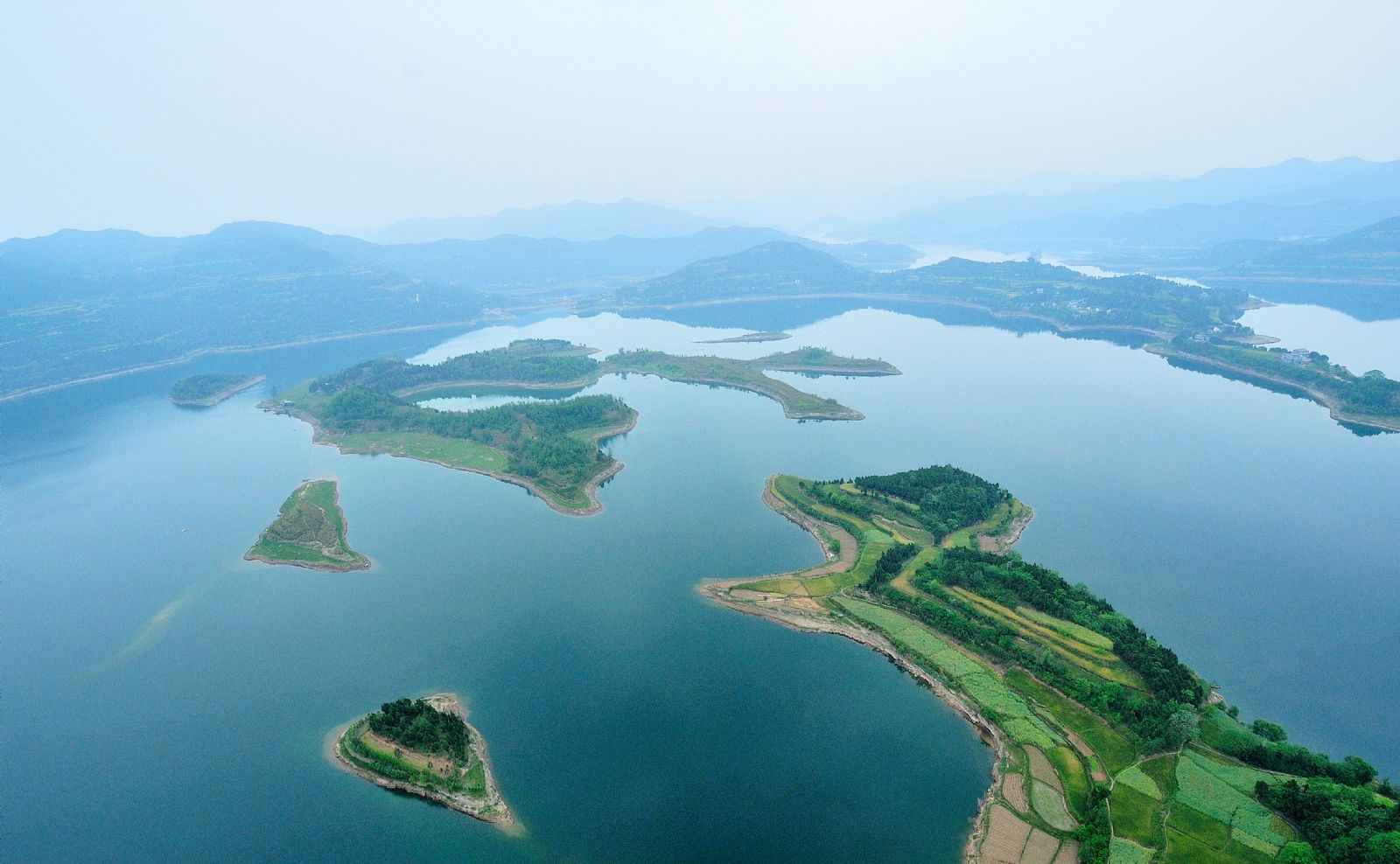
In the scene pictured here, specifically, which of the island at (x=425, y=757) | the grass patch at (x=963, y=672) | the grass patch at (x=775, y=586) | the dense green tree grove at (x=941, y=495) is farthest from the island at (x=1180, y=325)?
the island at (x=425, y=757)

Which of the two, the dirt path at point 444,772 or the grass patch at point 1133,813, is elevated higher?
the grass patch at point 1133,813

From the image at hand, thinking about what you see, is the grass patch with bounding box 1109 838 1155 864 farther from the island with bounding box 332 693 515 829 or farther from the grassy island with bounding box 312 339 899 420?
the grassy island with bounding box 312 339 899 420

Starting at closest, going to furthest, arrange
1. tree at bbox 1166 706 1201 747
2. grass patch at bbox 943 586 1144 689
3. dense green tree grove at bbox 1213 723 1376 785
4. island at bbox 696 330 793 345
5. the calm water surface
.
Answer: dense green tree grove at bbox 1213 723 1376 785
tree at bbox 1166 706 1201 747
grass patch at bbox 943 586 1144 689
the calm water surface
island at bbox 696 330 793 345

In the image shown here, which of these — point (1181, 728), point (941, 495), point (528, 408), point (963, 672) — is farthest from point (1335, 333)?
point (528, 408)

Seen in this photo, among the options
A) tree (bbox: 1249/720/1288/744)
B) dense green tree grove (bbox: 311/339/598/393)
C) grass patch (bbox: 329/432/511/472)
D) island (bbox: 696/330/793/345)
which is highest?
island (bbox: 696/330/793/345)

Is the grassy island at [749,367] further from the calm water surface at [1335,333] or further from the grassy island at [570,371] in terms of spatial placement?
the calm water surface at [1335,333]

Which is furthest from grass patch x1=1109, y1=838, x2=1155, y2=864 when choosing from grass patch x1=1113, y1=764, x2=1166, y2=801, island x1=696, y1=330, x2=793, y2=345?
island x1=696, y1=330, x2=793, y2=345
